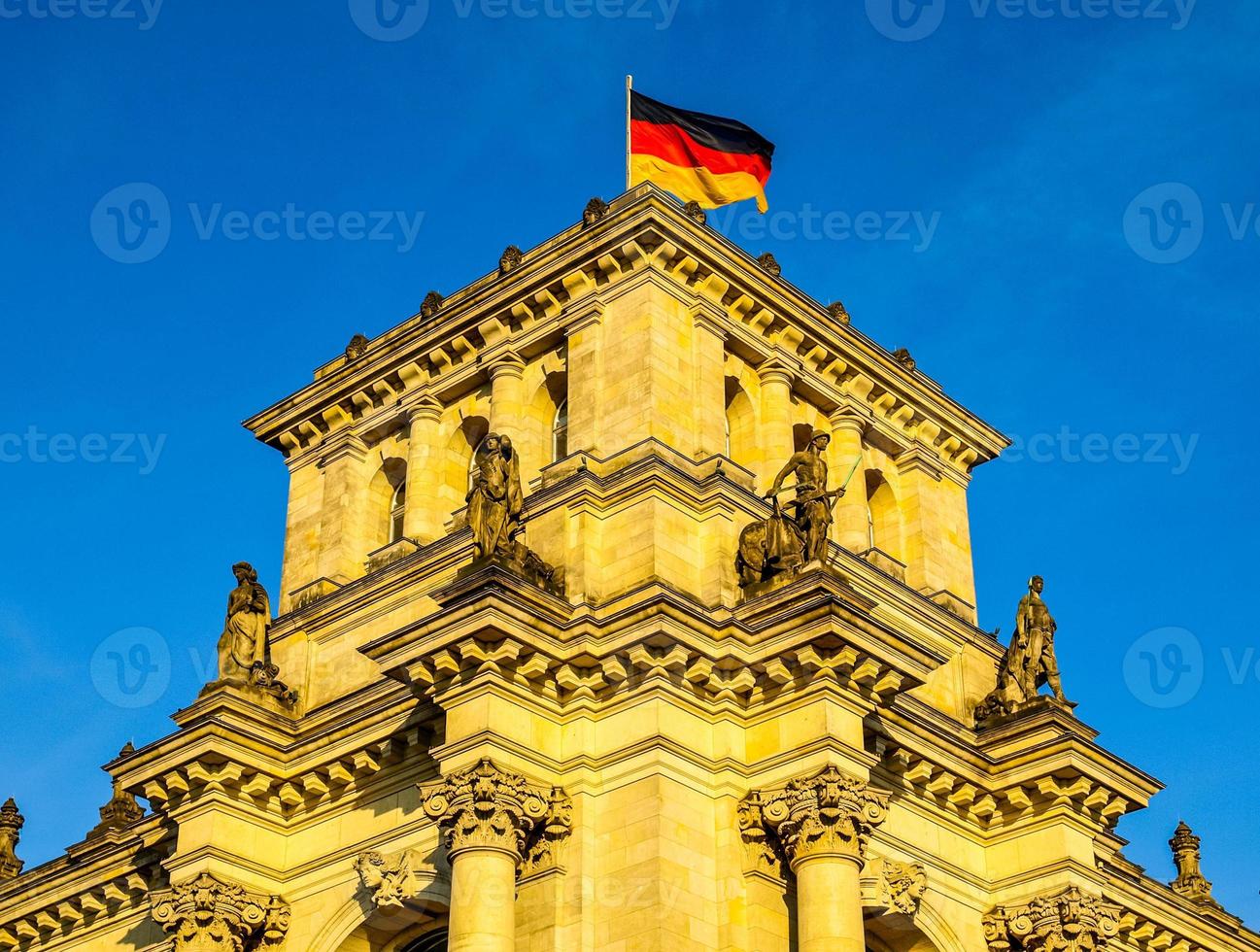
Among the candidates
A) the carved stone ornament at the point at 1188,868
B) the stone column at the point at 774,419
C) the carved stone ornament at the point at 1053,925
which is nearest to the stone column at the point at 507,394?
the stone column at the point at 774,419

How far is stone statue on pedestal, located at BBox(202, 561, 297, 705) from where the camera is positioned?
33531mm

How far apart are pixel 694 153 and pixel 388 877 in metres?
16.1

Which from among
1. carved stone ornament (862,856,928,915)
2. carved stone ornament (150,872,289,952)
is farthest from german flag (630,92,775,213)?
carved stone ornament (150,872,289,952)

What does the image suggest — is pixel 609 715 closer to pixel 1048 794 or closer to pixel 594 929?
pixel 594 929

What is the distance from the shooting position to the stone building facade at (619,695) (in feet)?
91.2

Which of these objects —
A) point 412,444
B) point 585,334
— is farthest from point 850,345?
point 412,444

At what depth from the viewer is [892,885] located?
30.3 m

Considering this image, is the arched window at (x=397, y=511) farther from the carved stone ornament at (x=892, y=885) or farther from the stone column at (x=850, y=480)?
the carved stone ornament at (x=892, y=885)

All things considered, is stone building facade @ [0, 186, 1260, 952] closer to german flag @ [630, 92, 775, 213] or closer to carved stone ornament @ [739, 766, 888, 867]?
carved stone ornament @ [739, 766, 888, 867]

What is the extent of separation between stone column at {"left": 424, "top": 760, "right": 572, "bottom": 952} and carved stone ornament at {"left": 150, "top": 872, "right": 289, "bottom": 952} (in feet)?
16.9

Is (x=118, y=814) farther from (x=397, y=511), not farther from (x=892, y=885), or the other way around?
(x=892, y=885)

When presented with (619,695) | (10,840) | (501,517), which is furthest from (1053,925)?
(10,840)

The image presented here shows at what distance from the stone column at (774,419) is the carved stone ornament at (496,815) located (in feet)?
29.5

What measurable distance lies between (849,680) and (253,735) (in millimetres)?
10302
